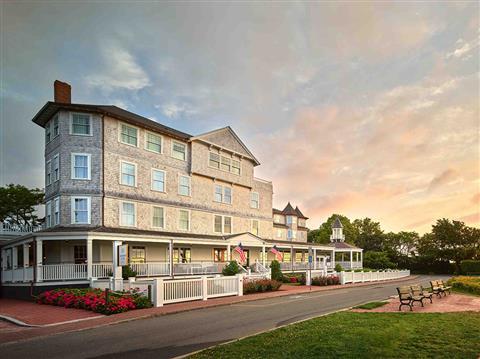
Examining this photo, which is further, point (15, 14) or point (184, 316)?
point (15, 14)

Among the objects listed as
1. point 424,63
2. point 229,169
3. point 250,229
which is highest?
point 424,63

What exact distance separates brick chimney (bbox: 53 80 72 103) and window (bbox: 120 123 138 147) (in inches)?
227

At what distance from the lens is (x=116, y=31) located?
24.6 metres

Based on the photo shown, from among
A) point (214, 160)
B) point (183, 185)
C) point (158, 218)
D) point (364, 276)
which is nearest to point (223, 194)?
point (214, 160)

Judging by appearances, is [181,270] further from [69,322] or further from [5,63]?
[5,63]

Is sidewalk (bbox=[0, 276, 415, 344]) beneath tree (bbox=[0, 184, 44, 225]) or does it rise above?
beneath

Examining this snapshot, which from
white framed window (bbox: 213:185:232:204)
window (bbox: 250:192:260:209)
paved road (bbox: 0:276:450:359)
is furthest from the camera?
window (bbox: 250:192:260:209)

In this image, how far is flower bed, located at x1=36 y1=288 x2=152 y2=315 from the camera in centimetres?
1710

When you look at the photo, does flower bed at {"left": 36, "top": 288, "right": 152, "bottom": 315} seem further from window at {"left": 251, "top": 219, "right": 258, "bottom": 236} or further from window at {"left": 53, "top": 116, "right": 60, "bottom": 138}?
window at {"left": 251, "top": 219, "right": 258, "bottom": 236}

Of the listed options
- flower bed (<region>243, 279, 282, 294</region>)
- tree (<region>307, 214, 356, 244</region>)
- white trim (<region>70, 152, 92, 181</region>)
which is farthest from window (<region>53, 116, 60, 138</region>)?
tree (<region>307, 214, 356, 244</region>)

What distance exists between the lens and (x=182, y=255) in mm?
34625

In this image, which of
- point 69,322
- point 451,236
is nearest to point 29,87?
point 69,322

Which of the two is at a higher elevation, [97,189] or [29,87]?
[29,87]

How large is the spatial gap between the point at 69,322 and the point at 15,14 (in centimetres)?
1745
